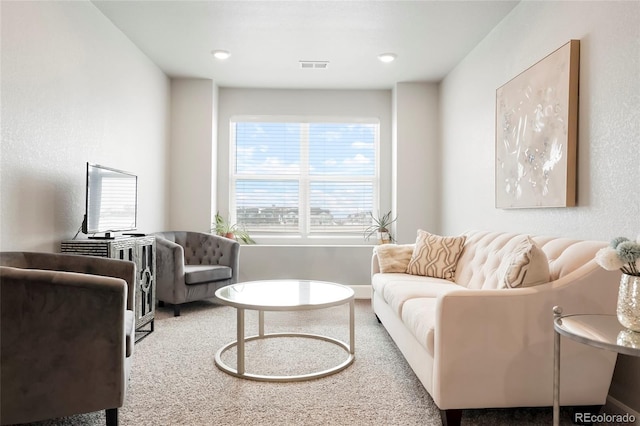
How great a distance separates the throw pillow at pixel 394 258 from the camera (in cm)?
376

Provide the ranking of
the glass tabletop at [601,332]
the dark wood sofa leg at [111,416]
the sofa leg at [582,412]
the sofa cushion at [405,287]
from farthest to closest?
the sofa cushion at [405,287] < the sofa leg at [582,412] < the dark wood sofa leg at [111,416] < the glass tabletop at [601,332]

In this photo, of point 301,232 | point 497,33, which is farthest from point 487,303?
point 301,232

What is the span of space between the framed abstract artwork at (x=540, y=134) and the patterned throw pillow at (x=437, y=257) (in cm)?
48

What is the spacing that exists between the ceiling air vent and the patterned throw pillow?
82.0 inches

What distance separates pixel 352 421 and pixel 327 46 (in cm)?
318

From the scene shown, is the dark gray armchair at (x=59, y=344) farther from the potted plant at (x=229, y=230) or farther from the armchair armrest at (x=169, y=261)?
the potted plant at (x=229, y=230)

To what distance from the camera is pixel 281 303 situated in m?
2.62

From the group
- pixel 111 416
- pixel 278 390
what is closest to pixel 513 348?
pixel 278 390

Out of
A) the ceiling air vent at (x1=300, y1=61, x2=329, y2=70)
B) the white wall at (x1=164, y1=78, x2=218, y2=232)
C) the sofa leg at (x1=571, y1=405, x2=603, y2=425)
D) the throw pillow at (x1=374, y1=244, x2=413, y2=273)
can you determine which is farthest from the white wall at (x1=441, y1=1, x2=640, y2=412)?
the white wall at (x1=164, y1=78, x2=218, y2=232)

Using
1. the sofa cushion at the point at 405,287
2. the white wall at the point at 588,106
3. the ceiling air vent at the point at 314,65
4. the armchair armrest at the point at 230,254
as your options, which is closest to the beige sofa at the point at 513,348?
the white wall at the point at 588,106

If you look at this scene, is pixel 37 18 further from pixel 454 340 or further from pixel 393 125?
pixel 393 125

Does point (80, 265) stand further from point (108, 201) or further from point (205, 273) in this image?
point (205, 273)

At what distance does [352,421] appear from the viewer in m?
2.03

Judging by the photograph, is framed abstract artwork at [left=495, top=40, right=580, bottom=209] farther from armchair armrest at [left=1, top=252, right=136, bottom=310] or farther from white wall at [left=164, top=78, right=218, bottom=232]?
white wall at [left=164, top=78, right=218, bottom=232]
